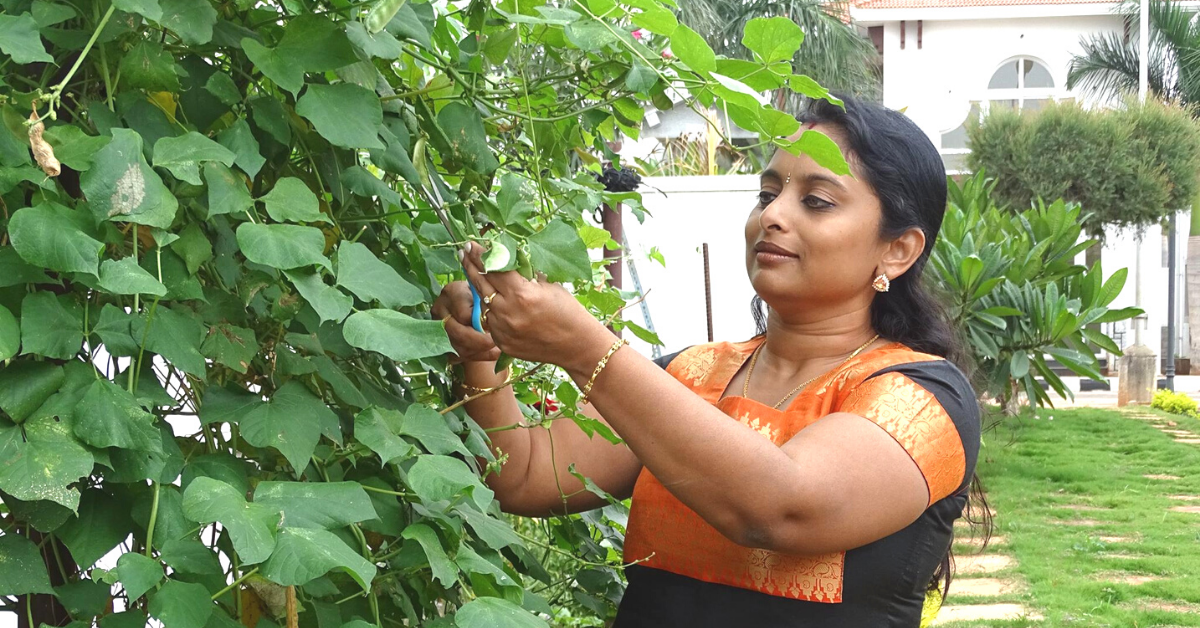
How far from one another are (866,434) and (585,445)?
489 mm

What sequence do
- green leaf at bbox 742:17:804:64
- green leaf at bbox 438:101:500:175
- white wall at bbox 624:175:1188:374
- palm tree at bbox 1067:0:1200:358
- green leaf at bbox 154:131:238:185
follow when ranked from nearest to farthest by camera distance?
1. green leaf at bbox 154:131:238:185
2. green leaf at bbox 742:17:804:64
3. green leaf at bbox 438:101:500:175
4. white wall at bbox 624:175:1188:374
5. palm tree at bbox 1067:0:1200:358

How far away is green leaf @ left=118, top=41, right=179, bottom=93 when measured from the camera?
901 mm

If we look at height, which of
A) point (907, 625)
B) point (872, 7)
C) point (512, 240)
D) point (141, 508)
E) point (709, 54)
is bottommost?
point (907, 625)

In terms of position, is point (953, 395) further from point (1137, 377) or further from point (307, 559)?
point (1137, 377)

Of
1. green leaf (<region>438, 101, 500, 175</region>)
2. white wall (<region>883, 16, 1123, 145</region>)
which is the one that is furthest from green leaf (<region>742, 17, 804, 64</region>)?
white wall (<region>883, 16, 1123, 145</region>)

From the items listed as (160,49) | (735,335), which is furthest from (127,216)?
(735,335)

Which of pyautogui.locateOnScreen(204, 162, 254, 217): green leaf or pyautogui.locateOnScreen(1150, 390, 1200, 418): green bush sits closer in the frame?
pyautogui.locateOnScreen(204, 162, 254, 217): green leaf

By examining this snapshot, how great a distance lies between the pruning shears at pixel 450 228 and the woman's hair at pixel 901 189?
66cm

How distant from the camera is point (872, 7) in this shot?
72.2 ft

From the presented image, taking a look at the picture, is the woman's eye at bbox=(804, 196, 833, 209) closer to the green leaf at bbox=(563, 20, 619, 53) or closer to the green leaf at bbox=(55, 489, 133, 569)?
the green leaf at bbox=(563, 20, 619, 53)

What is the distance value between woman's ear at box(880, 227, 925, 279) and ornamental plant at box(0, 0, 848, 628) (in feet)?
1.95

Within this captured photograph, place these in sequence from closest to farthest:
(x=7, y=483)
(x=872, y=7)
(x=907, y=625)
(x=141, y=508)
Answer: (x=7, y=483) < (x=141, y=508) < (x=907, y=625) < (x=872, y=7)

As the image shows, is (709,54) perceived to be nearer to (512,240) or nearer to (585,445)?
(512,240)

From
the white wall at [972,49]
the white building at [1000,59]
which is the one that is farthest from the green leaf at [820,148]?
the white wall at [972,49]
